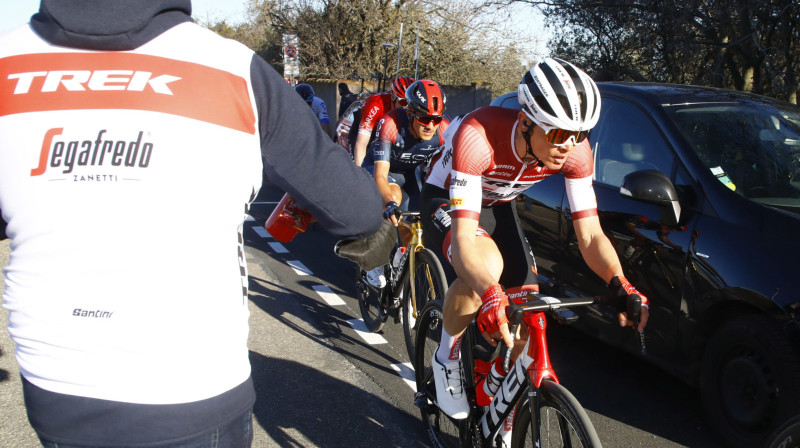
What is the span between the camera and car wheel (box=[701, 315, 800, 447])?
10.2 feet

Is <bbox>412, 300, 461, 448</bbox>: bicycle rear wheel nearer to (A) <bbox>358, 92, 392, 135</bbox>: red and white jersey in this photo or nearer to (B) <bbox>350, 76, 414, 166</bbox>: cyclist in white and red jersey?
(B) <bbox>350, 76, 414, 166</bbox>: cyclist in white and red jersey

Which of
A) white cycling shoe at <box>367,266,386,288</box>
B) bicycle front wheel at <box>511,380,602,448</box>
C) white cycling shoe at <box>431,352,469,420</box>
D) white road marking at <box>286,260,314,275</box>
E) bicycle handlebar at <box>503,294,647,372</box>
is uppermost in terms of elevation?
bicycle handlebar at <box>503,294,647,372</box>

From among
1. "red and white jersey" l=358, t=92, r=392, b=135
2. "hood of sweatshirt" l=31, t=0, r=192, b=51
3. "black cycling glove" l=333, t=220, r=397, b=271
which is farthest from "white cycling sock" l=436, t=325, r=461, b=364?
"red and white jersey" l=358, t=92, r=392, b=135

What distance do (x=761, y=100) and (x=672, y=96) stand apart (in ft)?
2.47

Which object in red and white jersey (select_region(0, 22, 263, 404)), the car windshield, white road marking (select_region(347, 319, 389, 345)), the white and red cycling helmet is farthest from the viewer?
white road marking (select_region(347, 319, 389, 345))

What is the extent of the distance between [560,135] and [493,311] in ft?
3.02

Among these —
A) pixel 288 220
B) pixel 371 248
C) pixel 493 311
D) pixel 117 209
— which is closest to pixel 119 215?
pixel 117 209

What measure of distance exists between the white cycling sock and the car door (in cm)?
134

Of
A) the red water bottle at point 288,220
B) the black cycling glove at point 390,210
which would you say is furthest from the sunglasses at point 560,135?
the black cycling glove at point 390,210

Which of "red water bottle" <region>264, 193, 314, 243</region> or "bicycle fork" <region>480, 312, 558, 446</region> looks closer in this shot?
"red water bottle" <region>264, 193, 314, 243</region>

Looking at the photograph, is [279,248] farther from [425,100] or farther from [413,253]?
[413,253]

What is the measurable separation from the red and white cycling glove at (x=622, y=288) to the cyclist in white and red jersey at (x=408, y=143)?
2607 mm

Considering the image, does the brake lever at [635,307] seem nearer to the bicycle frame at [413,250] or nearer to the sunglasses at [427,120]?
the bicycle frame at [413,250]

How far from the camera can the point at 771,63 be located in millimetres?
8750
